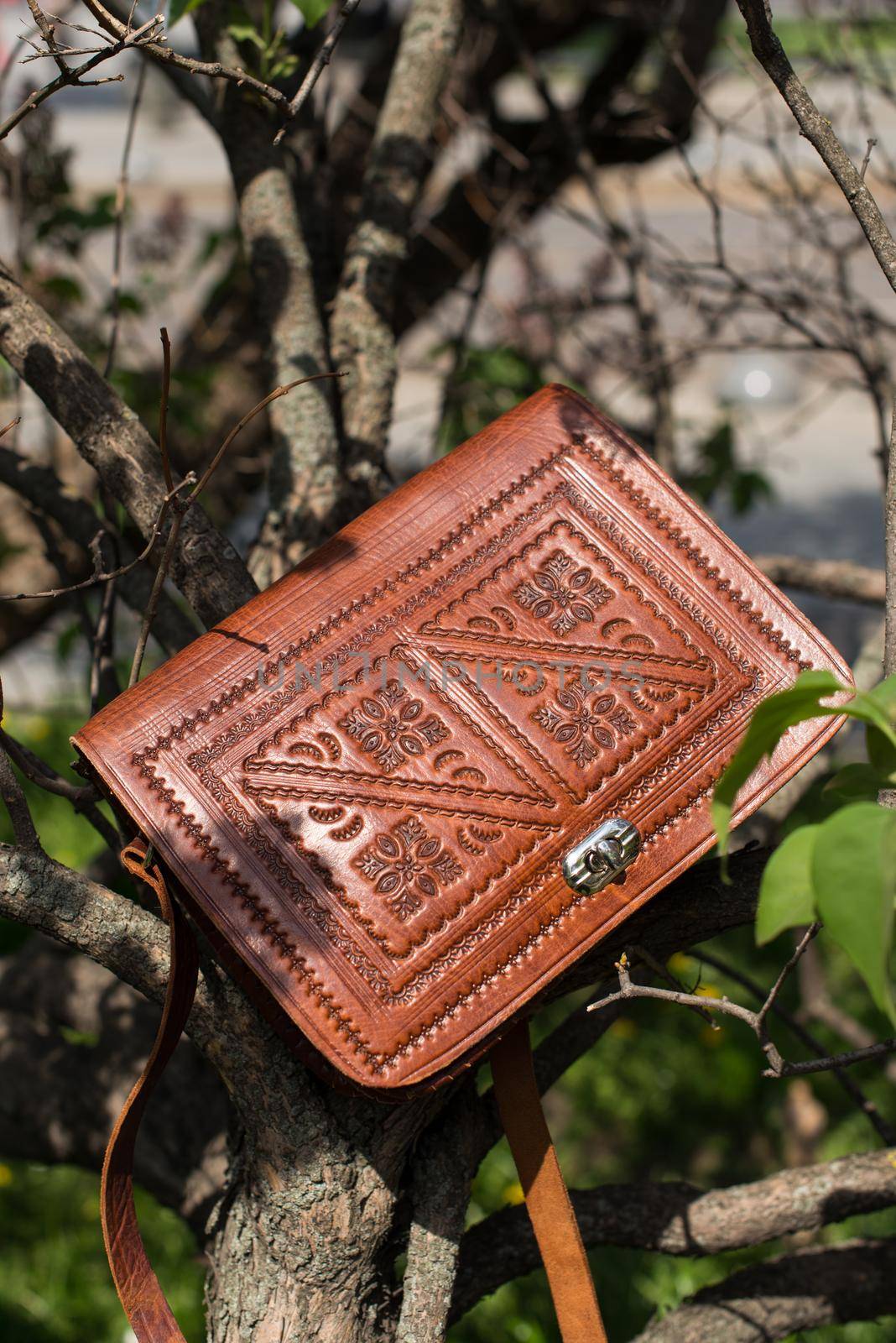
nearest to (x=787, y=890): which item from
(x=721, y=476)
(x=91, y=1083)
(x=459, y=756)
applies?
(x=459, y=756)

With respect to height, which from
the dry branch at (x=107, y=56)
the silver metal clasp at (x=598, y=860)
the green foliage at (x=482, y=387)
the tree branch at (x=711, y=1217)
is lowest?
the tree branch at (x=711, y=1217)

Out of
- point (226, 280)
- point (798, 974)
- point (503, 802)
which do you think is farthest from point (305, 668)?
point (798, 974)

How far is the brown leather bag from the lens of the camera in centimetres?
110

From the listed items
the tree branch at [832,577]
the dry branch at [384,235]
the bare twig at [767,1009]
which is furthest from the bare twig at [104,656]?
the tree branch at [832,577]

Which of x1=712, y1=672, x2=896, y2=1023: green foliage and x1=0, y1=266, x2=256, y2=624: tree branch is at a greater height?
x1=0, y1=266, x2=256, y2=624: tree branch

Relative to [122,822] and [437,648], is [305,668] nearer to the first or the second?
[437,648]

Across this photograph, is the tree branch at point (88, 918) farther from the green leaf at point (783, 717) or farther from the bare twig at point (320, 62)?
the bare twig at point (320, 62)

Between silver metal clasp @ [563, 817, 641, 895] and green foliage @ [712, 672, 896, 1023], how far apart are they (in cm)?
39

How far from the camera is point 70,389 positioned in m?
1.35

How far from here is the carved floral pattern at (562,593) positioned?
4.07ft

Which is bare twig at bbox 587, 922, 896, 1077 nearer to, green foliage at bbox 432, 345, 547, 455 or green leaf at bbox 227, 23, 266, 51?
green leaf at bbox 227, 23, 266, 51

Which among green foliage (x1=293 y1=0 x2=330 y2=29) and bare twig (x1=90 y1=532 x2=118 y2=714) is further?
bare twig (x1=90 y1=532 x2=118 y2=714)

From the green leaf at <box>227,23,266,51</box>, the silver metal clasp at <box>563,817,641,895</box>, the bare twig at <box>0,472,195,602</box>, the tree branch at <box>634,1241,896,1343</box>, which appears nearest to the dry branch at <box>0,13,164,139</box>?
the bare twig at <box>0,472,195,602</box>

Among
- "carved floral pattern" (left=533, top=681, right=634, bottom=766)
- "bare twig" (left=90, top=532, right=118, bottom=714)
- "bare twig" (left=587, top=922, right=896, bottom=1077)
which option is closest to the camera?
"bare twig" (left=587, top=922, right=896, bottom=1077)
